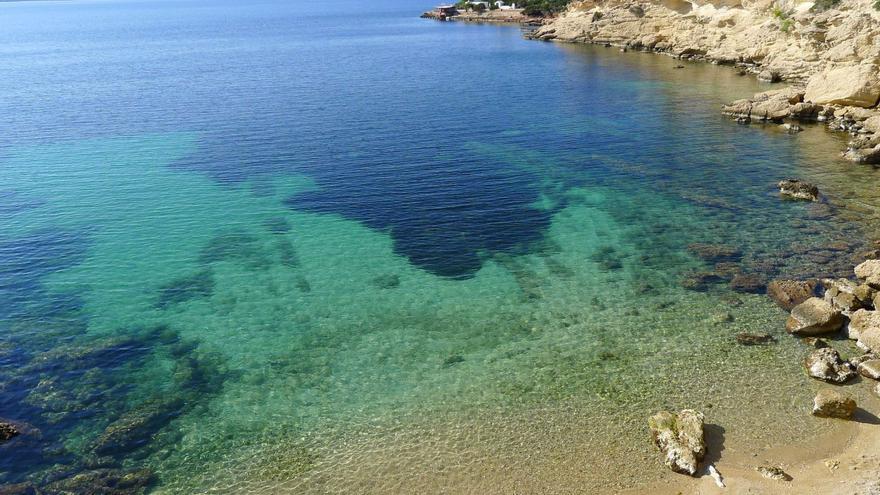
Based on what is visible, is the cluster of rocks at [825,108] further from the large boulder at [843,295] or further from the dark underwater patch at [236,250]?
the dark underwater patch at [236,250]

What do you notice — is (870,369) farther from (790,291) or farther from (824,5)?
(824,5)

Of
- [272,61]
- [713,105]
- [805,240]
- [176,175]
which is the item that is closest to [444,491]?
[805,240]

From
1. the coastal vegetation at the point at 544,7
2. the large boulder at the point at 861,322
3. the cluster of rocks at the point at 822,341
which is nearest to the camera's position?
the cluster of rocks at the point at 822,341

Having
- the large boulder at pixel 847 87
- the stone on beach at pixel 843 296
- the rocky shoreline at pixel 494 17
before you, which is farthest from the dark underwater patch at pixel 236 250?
the rocky shoreline at pixel 494 17

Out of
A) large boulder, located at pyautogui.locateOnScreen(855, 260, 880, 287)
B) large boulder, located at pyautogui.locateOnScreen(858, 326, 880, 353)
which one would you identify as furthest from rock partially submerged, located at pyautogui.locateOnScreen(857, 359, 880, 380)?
large boulder, located at pyautogui.locateOnScreen(855, 260, 880, 287)

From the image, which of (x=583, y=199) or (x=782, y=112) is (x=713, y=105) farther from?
(x=583, y=199)

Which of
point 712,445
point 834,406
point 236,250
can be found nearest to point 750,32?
point 834,406
